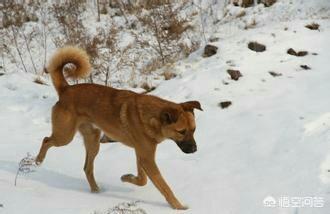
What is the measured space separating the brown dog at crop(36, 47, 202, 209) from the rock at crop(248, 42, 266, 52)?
325 cm

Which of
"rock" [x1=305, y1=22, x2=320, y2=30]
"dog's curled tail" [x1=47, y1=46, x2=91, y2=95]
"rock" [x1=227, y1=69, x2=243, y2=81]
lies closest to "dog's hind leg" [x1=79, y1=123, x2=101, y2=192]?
"dog's curled tail" [x1=47, y1=46, x2=91, y2=95]

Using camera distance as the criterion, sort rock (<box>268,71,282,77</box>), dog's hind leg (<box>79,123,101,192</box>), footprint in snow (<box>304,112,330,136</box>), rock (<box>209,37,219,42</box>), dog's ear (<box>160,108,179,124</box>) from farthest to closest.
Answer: rock (<box>209,37,219,42</box>) < rock (<box>268,71,282,77</box>) < footprint in snow (<box>304,112,330,136</box>) < dog's hind leg (<box>79,123,101,192</box>) < dog's ear (<box>160,108,179,124</box>)

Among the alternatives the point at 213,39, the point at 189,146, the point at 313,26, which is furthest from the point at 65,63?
the point at 313,26

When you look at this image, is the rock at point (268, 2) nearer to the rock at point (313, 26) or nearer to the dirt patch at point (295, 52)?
the rock at point (313, 26)

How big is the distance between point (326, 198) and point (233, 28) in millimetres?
5074

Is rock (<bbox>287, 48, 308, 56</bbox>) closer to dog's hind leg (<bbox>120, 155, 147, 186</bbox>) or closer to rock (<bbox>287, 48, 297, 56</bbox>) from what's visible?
rock (<bbox>287, 48, 297, 56</bbox>)

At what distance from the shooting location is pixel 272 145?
5.15 m

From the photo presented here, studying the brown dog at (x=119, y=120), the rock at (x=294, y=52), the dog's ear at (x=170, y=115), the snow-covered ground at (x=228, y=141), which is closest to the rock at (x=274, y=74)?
the snow-covered ground at (x=228, y=141)

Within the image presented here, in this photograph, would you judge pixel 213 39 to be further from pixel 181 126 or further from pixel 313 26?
pixel 181 126

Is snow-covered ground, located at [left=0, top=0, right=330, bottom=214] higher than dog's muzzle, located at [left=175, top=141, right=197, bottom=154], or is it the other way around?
dog's muzzle, located at [left=175, top=141, right=197, bottom=154]

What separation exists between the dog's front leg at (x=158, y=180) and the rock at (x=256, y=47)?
3621 mm

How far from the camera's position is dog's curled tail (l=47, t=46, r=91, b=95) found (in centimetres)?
492

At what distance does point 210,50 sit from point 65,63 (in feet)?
10.7

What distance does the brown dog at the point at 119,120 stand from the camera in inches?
165
